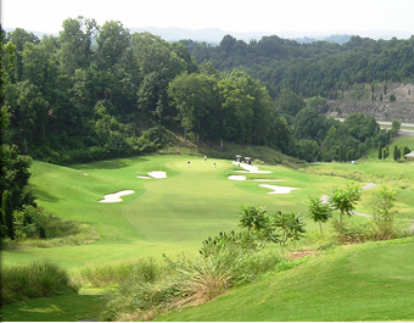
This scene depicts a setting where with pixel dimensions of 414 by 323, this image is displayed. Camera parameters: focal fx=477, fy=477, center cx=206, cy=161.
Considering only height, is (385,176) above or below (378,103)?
below

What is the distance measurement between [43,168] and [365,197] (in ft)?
75.4

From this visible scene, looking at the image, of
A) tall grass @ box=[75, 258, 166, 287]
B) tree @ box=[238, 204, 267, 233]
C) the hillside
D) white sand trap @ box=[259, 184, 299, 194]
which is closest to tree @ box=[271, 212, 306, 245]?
tree @ box=[238, 204, 267, 233]

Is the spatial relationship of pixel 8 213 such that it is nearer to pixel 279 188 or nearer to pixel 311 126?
pixel 279 188

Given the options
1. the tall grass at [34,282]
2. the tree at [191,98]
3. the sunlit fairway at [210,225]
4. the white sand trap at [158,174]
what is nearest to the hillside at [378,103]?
the sunlit fairway at [210,225]

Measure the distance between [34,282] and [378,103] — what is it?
13410cm

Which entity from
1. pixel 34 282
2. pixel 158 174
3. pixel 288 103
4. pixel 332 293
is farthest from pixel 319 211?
pixel 288 103

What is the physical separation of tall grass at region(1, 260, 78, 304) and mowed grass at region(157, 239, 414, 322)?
160 inches

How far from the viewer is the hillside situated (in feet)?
421

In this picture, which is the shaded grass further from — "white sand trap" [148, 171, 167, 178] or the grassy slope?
"white sand trap" [148, 171, 167, 178]

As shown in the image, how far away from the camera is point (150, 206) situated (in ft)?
90.3

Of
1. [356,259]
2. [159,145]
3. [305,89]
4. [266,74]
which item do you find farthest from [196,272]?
[266,74]

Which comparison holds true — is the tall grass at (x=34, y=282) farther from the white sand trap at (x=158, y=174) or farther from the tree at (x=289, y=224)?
the white sand trap at (x=158, y=174)

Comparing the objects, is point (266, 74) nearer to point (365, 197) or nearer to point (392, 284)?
point (365, 197)

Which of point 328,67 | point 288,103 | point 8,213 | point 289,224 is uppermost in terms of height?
point 328,67
